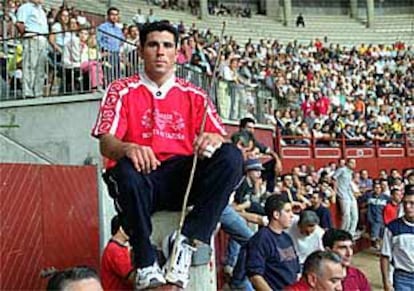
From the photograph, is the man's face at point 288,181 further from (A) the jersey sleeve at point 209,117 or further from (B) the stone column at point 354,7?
(B) the stone column at point 354,7

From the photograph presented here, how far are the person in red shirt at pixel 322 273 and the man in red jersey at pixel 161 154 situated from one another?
132cm

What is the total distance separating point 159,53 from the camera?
3.29 metres

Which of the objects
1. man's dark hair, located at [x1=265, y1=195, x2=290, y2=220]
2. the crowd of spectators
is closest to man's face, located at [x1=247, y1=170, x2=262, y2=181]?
man's dark hair, located at [x1=265, y1=195, x2=290, y2=220]

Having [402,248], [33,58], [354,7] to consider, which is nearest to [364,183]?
[33,58]

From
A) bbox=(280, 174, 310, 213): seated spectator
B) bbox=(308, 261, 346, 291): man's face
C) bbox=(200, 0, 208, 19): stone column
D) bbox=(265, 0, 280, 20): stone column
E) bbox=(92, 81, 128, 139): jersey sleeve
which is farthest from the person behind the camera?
bbox=(265, 0, 280, 20): stone column

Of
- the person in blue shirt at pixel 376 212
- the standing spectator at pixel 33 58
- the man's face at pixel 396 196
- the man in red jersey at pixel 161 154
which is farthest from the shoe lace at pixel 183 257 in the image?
the person in blue shirt at pixel 376 212

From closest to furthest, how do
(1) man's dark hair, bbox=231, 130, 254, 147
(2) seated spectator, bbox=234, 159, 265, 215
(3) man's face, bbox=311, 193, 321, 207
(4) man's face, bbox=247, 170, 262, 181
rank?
(1) man's dark hair, bbox=231, 130, 254, 147, (2) seated spectator, bbox=234, 159, 265, 215, (4) man's face, bbox=247, 170, 262, 181, (3) man's face, bbox=311, 193, 321, 207

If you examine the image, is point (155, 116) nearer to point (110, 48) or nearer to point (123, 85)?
point (123, 85)

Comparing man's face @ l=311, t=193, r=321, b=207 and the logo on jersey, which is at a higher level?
the logo on jersey

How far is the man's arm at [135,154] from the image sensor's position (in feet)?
9.86

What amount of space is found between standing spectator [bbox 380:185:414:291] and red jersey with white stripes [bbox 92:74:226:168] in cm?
355

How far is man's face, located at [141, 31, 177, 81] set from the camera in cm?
329

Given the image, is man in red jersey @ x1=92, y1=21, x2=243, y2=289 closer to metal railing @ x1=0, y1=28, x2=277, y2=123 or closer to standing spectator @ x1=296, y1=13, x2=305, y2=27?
metal railing @ x1=0, y1=28, x2=277, y2=123

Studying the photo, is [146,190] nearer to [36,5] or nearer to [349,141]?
[36,5]
